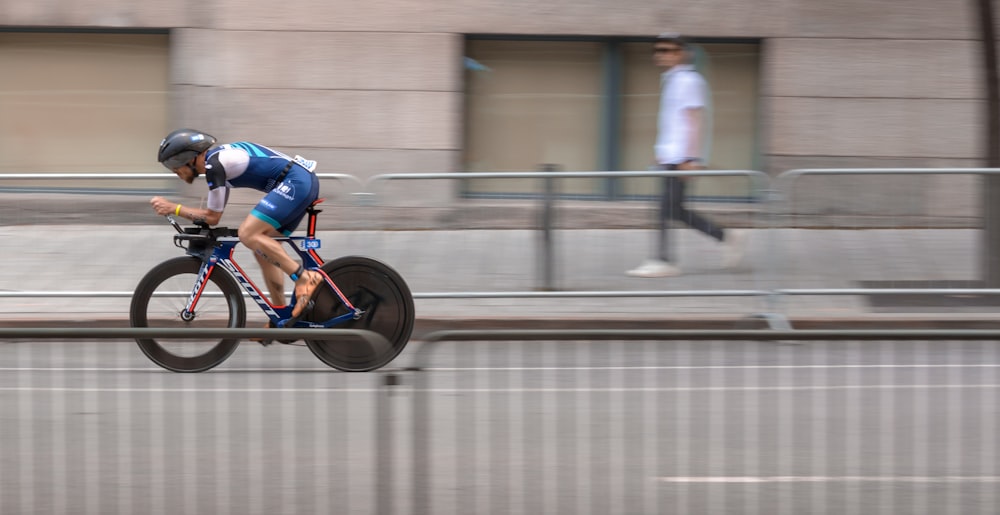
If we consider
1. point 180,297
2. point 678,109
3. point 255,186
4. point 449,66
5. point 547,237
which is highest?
point 449,66

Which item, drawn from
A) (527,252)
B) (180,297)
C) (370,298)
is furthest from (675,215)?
(180,297)

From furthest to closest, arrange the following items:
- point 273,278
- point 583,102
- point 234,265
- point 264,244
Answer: point 583,102 < point 273,278 < point 234,265 < point 264,244

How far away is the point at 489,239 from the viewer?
9648 mm

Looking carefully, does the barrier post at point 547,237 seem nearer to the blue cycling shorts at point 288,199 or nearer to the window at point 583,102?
the blue cycling shorts at point 288,199

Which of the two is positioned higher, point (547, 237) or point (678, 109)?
point (678, 109)

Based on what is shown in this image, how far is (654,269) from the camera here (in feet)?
31.8

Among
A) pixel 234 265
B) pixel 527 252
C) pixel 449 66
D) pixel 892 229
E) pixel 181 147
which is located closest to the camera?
pixel 181 147

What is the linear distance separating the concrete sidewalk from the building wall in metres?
4.56

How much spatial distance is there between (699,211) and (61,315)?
15.4 feet

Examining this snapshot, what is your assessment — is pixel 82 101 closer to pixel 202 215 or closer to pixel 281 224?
pixel 202 215

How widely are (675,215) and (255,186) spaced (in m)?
3.14

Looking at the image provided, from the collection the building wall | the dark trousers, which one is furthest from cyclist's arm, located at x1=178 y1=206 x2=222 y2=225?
the building wall

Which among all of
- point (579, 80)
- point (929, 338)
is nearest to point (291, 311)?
point (929, 338)

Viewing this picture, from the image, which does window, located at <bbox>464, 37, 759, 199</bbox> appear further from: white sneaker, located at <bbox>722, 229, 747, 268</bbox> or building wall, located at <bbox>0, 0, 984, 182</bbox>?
white sneaker, located at <bbox>722, 229, 747, 268</bbox>
